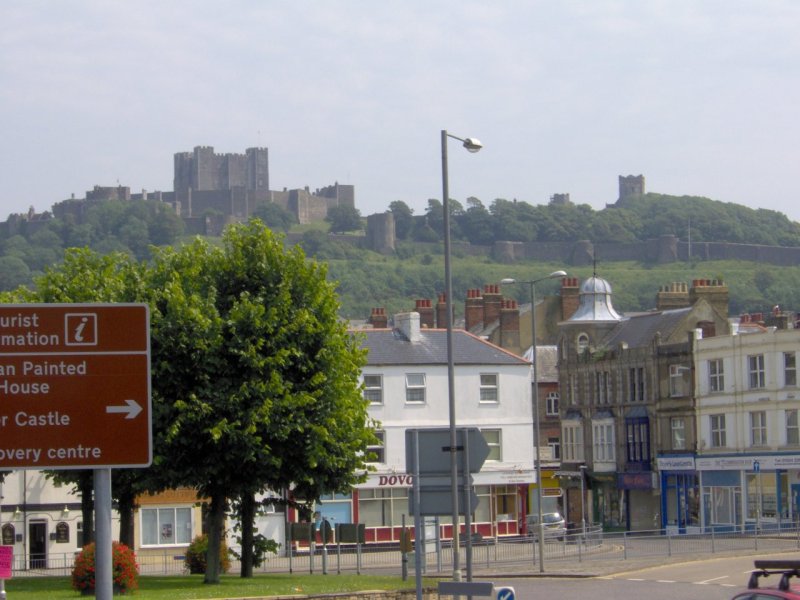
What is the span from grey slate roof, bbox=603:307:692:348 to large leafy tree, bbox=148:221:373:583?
36361 mm

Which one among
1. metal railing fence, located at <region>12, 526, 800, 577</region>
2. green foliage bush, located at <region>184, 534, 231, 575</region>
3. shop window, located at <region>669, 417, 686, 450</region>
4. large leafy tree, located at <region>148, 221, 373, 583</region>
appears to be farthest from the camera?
shop window, located at <region>669, 417, 686, 450</region>

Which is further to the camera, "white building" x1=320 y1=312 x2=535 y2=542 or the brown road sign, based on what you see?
"white building" x1=320 y1=312 x2=535 y2=542

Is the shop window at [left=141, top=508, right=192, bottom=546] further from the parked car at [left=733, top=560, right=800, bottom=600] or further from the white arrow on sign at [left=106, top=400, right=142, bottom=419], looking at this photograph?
the white arrow on sign at [left=106, top=400, right=142, bottom=419]

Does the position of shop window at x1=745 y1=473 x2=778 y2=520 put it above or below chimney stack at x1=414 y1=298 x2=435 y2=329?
below

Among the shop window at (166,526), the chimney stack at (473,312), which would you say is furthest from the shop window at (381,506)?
the chimney stack at (473,312)

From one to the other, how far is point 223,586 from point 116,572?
3700 millimetres

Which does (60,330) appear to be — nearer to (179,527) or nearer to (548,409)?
(179,527)

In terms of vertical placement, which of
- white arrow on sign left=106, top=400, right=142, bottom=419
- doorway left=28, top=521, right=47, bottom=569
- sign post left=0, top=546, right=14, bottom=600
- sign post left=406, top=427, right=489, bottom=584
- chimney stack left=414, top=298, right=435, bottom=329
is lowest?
doorway left=28, top=521, right=47, bottom=569

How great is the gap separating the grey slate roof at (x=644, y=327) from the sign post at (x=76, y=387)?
61.1m

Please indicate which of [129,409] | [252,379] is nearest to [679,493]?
[252,379]

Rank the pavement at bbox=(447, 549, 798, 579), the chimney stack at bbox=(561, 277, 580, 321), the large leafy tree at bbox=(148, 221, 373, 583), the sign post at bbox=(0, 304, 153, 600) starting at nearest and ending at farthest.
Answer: the sign post at bbox=(0, 304, 153, 600)
the large leafy tree at bbox=(148, 221, 373, 583)
the pavement at bbox=(447, 549, 798, 579)
the chimney stack at bbox=(561, 277, 580, 321)

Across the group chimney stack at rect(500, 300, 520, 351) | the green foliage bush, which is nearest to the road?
the green foliage bush

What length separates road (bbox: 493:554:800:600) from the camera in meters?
35.2

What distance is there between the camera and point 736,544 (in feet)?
178
